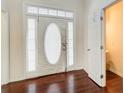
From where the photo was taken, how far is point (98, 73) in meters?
3.35

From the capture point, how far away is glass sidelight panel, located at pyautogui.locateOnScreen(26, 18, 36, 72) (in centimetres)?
384

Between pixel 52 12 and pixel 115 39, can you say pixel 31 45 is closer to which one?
pixel 52 12

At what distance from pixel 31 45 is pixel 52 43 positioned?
0.71m

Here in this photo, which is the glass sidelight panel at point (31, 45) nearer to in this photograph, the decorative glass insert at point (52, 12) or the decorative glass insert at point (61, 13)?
the decorative glass insert at point (52, 12)

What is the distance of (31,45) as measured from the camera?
3.90 meters

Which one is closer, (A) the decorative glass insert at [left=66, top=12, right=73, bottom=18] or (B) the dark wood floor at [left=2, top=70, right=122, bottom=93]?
(B) the dark wood floor at [left=2, top=70, right=122, bottom=93]

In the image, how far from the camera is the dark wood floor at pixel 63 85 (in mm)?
3062

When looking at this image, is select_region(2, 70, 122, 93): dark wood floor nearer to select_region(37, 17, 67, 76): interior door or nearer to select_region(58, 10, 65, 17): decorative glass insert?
select_region(37, 17, 67, 76): interior door

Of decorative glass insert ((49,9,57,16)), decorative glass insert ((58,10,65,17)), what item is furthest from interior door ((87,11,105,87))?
decorative glass insert ((49,9,57,16))

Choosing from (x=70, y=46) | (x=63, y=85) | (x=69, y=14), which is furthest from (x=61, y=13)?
(x=63, y=85)

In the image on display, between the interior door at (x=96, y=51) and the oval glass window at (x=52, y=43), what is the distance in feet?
3.62

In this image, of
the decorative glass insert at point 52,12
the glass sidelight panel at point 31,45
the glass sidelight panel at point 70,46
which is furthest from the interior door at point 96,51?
the glass sidelight panel at point 31,45

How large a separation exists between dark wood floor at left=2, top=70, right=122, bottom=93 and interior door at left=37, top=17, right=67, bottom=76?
0.30m

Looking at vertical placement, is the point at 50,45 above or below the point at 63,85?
above
